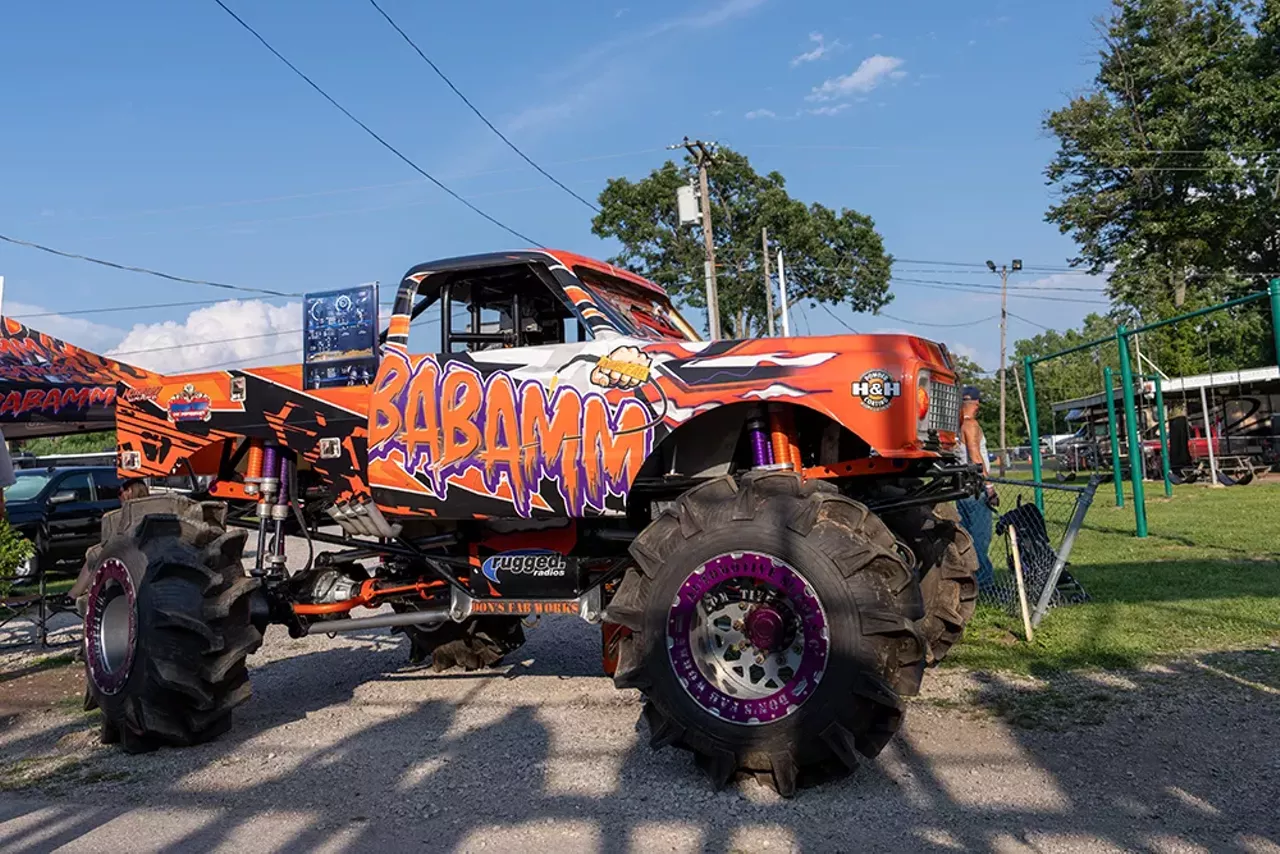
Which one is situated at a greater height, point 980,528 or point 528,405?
point 528,405

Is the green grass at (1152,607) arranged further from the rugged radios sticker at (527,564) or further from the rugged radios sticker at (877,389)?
the rugged radios sticker at (527,564)

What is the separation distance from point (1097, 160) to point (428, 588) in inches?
1553

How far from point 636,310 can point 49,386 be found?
989 cm

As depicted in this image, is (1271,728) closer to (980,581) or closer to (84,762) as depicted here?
(980,581)

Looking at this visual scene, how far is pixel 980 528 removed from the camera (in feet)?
30.0

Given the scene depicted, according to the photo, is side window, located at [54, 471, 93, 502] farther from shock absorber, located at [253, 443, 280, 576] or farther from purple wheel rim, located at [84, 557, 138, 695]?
shock absorber, located at [253, 443, 280, 576]

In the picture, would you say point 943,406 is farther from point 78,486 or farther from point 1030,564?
point 78,486

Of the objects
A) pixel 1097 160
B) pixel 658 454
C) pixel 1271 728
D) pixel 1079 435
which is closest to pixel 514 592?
pixel 658 454

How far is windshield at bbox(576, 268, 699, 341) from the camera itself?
5.97m

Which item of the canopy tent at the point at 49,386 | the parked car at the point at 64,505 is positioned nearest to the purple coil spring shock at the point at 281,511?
the canopy tent at the point at 49,386

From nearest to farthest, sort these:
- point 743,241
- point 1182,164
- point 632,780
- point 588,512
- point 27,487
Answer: point 632,780 < point 588,512 < point 27,487 < point 1182,164 < point 743,241

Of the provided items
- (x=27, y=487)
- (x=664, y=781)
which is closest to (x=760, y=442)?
(x=664, y=781)

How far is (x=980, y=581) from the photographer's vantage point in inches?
350

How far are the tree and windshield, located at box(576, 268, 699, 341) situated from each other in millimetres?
34517
